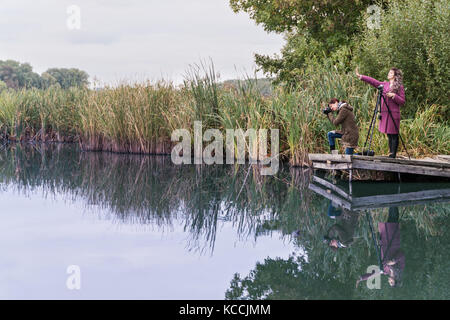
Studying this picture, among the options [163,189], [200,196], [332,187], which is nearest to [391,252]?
[200,196]

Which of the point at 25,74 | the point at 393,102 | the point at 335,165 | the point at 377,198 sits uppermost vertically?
the point at 25,74

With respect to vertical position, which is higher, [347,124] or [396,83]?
[396,83]

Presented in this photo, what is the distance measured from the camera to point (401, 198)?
27.5ft

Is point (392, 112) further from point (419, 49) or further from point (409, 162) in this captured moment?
point (419, 49)

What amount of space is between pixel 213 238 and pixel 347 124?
4.44 m

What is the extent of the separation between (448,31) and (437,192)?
474 cm

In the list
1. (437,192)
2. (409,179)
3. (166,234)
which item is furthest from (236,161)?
(166,234)

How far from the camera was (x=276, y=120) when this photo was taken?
1268cm

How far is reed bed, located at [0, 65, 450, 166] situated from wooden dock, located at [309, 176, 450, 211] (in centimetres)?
215

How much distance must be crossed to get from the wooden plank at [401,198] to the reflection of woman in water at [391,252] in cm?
85

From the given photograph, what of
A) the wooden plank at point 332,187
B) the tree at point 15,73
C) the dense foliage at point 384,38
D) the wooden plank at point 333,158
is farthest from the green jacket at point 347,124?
the tree at point 15,73

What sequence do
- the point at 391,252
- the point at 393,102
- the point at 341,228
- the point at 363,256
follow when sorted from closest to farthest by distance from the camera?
the point at 363,256 → the point at 391,252 → the point at 341,228 → the point at 393,102

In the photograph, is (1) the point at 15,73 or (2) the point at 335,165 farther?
(1) the point at 15,73
